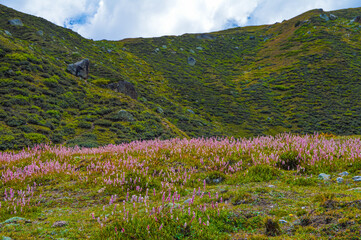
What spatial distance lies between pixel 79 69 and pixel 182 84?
33750 mm

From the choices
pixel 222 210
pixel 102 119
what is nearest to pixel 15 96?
pixel 102 119

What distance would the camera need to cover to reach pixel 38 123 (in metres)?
21.8

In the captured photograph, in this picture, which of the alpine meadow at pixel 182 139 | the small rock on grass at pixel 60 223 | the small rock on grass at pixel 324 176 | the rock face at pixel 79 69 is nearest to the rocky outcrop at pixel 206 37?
the alpine meadow at pixel 182 139

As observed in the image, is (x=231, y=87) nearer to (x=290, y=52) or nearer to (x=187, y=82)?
(x=187, y=82)

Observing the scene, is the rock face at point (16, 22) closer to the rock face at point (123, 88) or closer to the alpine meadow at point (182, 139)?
the alpine meadow at point (182, 139)

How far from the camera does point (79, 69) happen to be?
3922cm

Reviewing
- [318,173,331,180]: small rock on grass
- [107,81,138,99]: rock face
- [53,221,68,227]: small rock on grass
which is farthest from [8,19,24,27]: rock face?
[318,173,331,180]: small rock on grass

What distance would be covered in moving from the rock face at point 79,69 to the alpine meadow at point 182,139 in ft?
0.67

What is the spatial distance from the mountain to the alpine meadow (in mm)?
314

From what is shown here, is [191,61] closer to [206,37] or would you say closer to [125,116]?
[206,37]

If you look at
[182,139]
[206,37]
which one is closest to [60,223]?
[182,139]

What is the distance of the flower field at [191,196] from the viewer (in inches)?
122

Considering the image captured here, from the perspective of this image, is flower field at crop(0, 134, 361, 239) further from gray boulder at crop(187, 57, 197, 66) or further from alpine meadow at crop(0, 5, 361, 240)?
gray boulder at crop(187, 57, 197, 66)

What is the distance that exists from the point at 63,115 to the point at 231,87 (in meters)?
52.3
